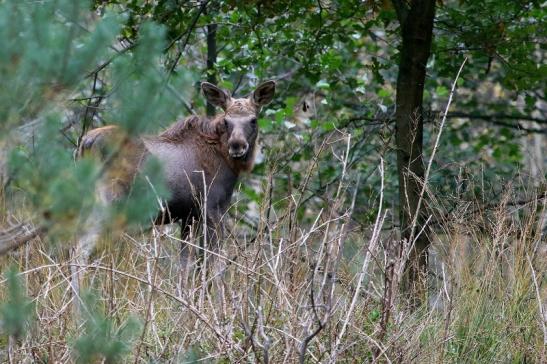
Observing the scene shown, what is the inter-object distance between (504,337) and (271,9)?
3849 mm

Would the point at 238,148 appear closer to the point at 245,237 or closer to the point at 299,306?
the point at 245,237

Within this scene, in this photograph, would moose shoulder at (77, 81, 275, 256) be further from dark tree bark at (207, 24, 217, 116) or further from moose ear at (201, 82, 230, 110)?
dark tree bark at (207, 24, 217, 116)

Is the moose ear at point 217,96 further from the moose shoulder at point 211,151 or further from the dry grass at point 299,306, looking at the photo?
the dry grass at point 299,306

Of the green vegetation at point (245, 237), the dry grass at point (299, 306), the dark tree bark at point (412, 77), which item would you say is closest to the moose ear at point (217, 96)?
the green vegetation at point (245, 237)

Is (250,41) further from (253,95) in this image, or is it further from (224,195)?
(224,195)

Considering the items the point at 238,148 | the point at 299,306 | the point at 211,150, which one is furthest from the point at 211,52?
the point at 299,306

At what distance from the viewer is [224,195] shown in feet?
31.9

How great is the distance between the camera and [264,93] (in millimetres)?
10328

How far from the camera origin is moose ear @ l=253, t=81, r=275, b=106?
1020 cm

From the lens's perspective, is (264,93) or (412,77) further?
(264,93)

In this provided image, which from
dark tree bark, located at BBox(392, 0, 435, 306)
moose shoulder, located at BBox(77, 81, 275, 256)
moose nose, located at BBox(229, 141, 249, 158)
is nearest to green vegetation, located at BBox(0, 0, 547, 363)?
dark tree bark, located at BBox(392, 0, 435, 306)

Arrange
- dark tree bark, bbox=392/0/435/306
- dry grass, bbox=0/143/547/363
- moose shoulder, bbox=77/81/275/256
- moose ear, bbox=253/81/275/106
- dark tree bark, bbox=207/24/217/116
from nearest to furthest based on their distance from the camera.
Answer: dry grass, bbox=0/143/547/363
dark tree bark, bbox=392/0/435/306
moose shoulder, bbox=77/81/275/256
moose ear, bbox=253/81/275/106
dark tree bark, bbox=207/24/217/116

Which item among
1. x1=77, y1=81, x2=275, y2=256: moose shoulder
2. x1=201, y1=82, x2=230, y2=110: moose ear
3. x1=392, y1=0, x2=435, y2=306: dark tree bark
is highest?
x1=392, y1=0, x2=435, y2=306: dark tree bark

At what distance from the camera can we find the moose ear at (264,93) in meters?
10.2
